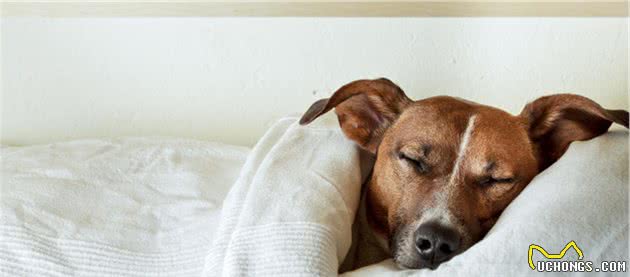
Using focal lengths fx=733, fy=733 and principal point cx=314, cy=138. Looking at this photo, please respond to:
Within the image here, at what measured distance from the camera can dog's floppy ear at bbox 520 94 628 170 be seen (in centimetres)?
143

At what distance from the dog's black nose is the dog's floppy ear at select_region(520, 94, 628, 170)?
315 mm

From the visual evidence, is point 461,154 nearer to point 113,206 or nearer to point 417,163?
point 417,163

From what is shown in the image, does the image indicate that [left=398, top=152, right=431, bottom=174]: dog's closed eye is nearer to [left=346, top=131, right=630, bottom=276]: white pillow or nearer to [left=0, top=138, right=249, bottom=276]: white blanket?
[left=346, top=131, right=630, bottom=276]: white pillow

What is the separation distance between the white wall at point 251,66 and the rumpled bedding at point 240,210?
0.30m

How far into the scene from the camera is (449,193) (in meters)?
1.36

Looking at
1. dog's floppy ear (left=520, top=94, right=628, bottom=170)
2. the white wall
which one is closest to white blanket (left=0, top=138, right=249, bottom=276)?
the white wall

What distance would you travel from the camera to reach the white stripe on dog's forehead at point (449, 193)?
1318 millimetres

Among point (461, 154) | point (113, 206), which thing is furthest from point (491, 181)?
point (113, 206)

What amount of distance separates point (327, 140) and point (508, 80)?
2.15 feet

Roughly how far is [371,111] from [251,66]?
54 cm

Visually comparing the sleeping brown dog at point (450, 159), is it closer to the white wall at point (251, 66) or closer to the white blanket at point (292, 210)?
the white blanket at point (292, 210)

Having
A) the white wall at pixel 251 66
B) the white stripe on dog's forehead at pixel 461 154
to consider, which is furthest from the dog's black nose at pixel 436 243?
the white wall at pixel 251 66

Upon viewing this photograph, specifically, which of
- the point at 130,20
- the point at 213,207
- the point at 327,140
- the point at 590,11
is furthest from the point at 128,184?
the point at 590,11

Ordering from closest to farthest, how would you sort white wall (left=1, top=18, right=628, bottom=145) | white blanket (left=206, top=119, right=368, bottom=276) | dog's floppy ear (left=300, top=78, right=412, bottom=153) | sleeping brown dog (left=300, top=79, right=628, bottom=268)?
white blanket (left=206, top=119, right=368, bottom=276)
sleeping brown dog (left=300, top=79, right=628, bottom=268)
dog's floppy ear (left=300, top=78, right=412, bottom=153)
white wall (left=1, top=18, right=628, bottom=145)
